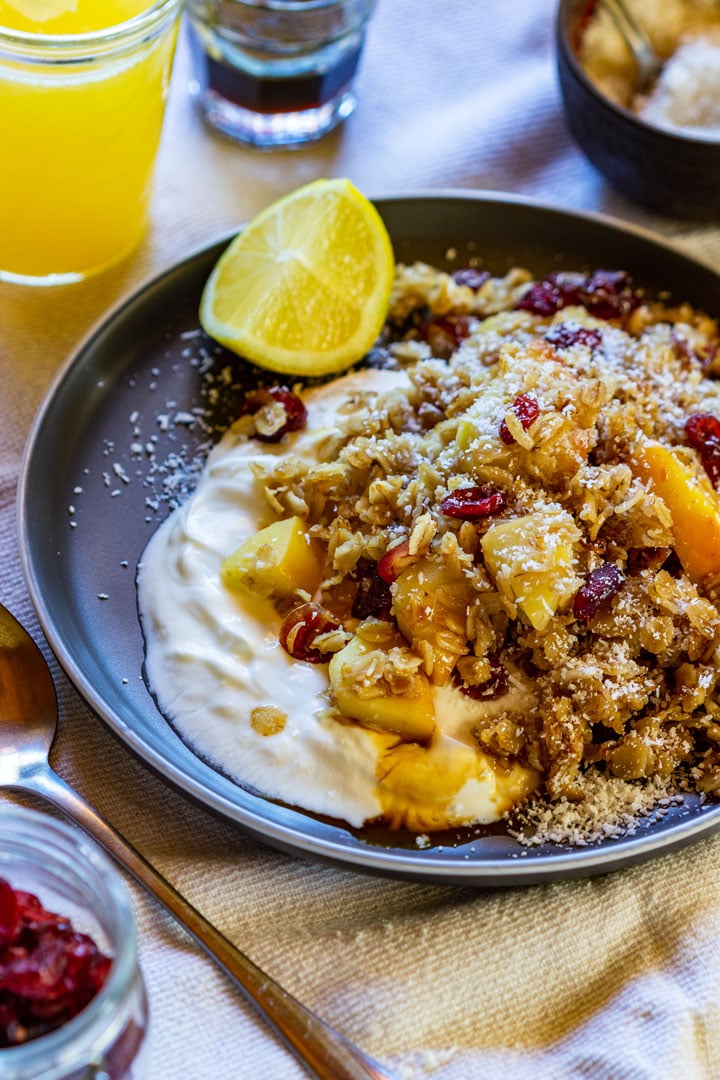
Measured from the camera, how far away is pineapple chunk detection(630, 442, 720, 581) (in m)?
2.30

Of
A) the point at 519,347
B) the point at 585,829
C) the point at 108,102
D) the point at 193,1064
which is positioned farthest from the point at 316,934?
the point at 108,102

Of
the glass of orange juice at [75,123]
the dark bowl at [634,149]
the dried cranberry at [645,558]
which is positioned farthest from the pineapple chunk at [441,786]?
the dark bowl at [634,149]

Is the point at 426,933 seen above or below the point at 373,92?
below

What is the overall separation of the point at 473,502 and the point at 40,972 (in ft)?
3.56

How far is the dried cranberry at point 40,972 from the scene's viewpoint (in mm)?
1677

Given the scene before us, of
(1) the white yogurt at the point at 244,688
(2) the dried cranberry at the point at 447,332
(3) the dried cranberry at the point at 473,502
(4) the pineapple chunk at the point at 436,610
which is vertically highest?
(3) the dried cranberry at the point at 473,502

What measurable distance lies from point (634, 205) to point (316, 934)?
223 centimetres

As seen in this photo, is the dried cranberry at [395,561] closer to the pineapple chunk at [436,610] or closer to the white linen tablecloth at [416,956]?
the pineapple chunk at [436,610]

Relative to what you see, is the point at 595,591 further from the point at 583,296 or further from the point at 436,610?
the point at 583,296

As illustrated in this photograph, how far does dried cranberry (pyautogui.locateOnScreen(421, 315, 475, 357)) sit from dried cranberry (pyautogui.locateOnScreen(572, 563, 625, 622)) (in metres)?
0.77

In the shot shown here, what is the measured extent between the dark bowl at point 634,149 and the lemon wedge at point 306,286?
2.66ft

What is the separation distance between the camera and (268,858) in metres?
2.23

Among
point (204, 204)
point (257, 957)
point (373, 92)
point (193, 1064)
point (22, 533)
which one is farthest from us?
point (373, 92)

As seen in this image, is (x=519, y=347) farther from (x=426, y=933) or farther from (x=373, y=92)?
(x=373, y=92)
